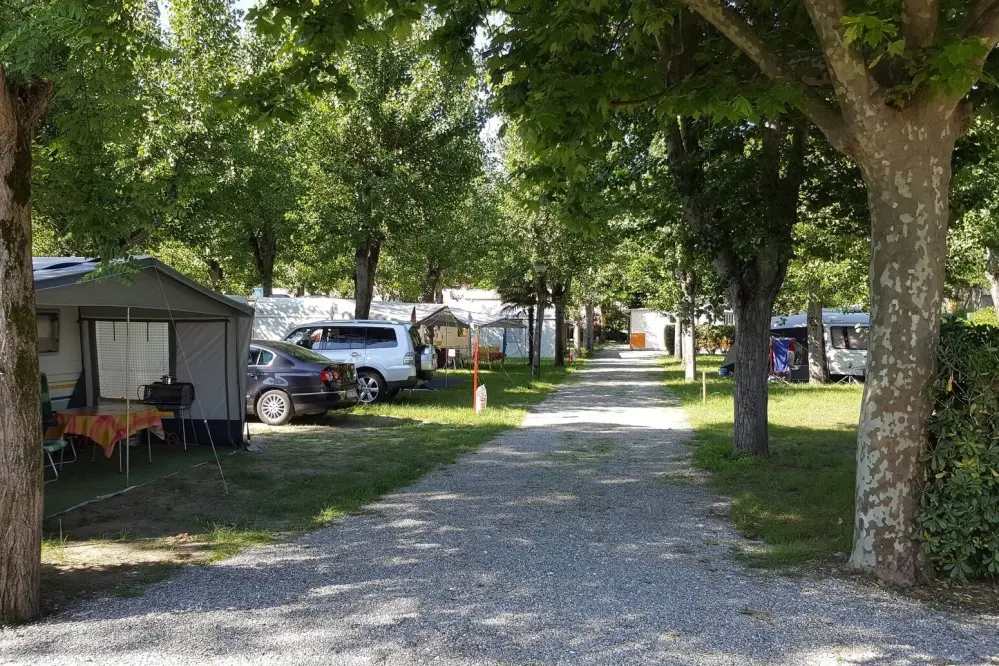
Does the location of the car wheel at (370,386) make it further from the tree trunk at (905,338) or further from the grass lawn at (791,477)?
the tree trunk at (905,338)

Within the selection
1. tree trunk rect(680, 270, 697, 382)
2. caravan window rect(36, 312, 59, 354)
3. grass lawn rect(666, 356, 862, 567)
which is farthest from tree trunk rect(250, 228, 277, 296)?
caravan window rect(36, 312, 59, 354)

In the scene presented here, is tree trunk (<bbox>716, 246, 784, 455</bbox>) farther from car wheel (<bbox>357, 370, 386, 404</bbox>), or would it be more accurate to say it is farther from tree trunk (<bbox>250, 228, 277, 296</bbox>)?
tree trunk (<bbox>250, 228, 277, 296</bbox>)

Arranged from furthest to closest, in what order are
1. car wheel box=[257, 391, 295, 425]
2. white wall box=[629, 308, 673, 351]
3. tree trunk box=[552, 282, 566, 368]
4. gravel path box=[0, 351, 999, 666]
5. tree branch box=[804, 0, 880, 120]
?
white wall box=[629, 308, 673, 351], tree trunk box=[552, 282, 566, 368], car wheel box=[257, 391, 295, 425], tree branch box=[804, 0, 880, 120], gravel path box=[0, 351, 999, 666]

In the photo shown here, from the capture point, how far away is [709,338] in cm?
3753

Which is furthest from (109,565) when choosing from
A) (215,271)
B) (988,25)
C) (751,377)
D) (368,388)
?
(215,271)

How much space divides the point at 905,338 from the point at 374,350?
488 inches

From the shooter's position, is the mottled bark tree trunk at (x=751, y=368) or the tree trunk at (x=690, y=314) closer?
the mottled bark tree trunk at (x=751, y=368)

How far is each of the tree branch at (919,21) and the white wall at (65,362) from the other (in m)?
9.32

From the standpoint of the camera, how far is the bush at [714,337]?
117 feet

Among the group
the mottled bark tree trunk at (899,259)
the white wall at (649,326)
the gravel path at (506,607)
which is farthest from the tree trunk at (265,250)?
the white wall at (649,326)

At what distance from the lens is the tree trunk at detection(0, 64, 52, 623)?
4164 mm

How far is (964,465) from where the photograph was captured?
15.3 ft

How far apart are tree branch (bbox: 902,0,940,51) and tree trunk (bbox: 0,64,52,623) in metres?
5.32

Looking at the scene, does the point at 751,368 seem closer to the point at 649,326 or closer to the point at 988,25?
the point at 988,25
